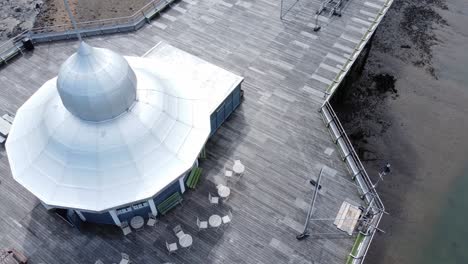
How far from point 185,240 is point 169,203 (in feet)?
10.1

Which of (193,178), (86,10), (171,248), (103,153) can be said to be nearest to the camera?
(103,153)

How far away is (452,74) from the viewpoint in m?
49.4

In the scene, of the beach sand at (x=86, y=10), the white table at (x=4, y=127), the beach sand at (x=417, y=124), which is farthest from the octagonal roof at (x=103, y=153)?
the beach sand at (x=86, y=10)

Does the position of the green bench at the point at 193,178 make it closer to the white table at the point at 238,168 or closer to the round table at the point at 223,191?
the round table at the point at 223,191

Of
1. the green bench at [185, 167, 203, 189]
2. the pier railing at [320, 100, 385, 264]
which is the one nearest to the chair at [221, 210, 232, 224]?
the green bench at [185, 167, 203, 189]

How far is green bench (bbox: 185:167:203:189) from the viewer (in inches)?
1131

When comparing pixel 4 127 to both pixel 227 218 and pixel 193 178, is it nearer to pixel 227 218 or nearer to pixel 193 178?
pixel 193 178

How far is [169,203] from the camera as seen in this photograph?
90.1ft

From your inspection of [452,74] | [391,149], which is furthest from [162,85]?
[452,74]

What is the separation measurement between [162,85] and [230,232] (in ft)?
39.5

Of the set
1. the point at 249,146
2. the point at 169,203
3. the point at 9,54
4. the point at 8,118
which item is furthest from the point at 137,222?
the point at 9,54

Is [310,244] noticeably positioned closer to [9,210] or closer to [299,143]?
[299,143]

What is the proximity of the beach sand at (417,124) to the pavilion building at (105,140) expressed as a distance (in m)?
21.7

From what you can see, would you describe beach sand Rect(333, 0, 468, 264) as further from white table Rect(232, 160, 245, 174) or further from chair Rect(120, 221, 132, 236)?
chair Rect(120, 221, 132, 236)
